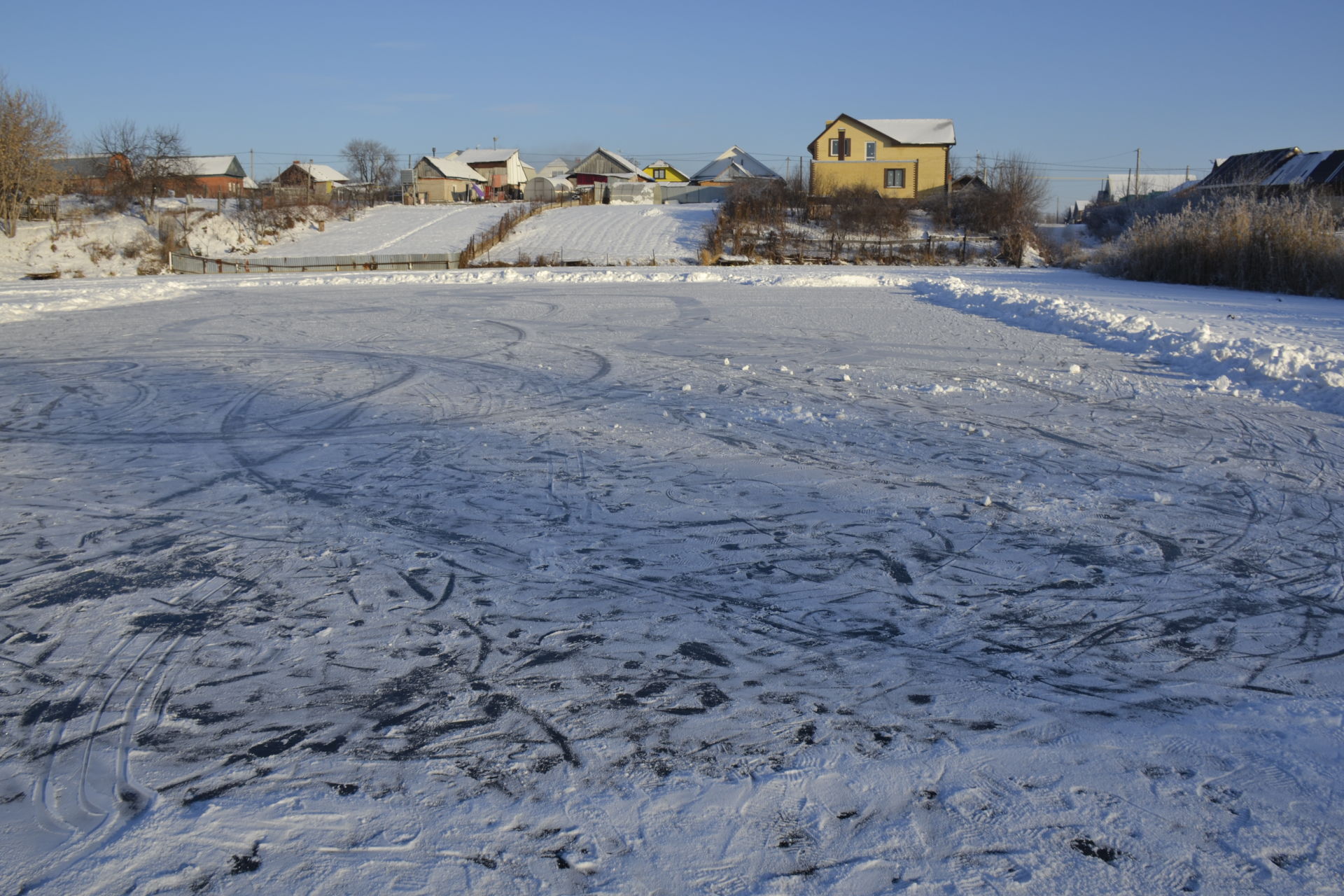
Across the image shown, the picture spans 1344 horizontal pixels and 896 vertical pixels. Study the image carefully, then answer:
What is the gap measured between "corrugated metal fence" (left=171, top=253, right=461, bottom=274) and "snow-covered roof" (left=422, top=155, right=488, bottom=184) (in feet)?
162

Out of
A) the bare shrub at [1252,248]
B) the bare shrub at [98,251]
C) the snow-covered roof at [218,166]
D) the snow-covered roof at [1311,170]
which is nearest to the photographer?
the bare shrub at [1252,248]

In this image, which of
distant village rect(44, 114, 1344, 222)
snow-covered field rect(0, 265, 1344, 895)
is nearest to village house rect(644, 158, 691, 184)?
distant village rect(44, 114, 1344, 222)

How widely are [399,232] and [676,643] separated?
4830 cm

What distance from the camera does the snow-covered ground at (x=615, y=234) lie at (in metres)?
38.1

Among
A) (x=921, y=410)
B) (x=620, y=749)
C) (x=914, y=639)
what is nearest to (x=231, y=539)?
(x=620, y=749)

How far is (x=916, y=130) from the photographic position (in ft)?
214

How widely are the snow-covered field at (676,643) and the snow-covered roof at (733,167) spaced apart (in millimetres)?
66348

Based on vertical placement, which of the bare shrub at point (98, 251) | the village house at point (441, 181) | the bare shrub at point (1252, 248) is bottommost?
the bare shrub at point (1252, 248)

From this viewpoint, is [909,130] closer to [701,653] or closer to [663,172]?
[663,172]

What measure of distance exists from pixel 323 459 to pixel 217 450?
88 cm

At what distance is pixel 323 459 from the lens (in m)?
5.98

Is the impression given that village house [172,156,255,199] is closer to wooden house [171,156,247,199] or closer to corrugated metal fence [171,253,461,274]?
wooden house [171,156,247,199]

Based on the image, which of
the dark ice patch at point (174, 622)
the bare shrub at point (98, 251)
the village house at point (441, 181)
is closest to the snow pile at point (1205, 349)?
the dark ice patch at point (174, 622)

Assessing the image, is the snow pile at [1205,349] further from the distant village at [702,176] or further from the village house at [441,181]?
the village house at [441,181]
